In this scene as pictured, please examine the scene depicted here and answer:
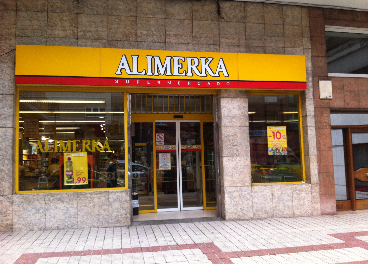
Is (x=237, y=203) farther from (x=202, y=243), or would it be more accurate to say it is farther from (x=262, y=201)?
(x=202, y=243)

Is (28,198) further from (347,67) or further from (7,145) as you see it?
(347,67)

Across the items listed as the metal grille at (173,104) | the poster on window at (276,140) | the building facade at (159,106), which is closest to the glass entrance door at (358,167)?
the building facade at (159,106)

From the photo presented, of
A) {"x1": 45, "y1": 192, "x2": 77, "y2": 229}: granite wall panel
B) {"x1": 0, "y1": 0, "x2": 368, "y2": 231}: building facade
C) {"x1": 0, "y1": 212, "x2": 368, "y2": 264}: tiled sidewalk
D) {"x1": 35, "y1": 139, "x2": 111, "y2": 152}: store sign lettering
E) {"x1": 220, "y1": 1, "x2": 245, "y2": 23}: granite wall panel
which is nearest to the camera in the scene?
{"x1": 0, "y1": 212, "x2": 368, "y2": 264}: tiled sidewalk

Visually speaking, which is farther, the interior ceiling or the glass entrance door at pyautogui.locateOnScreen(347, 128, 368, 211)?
the glass entrance door at pyautogui.locateOnScreen(347, 128, 368, 211)

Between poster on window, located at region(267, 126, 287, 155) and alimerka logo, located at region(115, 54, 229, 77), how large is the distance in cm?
192

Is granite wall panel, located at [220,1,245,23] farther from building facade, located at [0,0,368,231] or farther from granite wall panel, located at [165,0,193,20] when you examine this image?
granite wall panel, located at [165,0,193,20]

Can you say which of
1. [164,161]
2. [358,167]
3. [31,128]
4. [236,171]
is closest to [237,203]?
[236,171]

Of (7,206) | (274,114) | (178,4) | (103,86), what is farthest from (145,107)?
(7,206)

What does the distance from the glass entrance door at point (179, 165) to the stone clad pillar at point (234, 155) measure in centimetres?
147

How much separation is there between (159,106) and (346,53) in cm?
533

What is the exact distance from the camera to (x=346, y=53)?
27.8ft

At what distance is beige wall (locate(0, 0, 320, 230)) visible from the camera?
21.3ft

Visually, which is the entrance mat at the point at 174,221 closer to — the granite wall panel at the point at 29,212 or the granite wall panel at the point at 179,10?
the granite wall panel at the point at 29,212

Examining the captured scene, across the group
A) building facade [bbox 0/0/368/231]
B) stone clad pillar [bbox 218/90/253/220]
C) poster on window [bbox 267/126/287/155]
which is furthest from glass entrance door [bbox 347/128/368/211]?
stone clad pillar [bbox 218/90/253/220]
